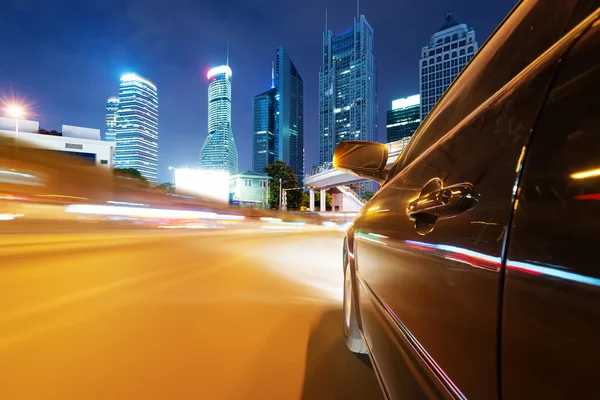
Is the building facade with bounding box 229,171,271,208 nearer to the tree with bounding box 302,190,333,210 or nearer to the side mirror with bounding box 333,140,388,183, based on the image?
the tree with bounding box 302,190,333,210

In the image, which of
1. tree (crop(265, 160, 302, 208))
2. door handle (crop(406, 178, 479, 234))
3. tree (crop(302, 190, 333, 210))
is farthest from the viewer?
tree (crop(302, 190, 333, 210))

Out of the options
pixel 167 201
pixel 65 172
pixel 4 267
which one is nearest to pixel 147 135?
pixel 167 201

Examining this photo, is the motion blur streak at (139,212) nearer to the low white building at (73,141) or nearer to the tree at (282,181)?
the tree at (282,181)

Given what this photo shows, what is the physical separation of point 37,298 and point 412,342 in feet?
16.1

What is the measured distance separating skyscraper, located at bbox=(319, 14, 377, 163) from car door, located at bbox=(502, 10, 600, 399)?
113 metres

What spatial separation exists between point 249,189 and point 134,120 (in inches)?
2946

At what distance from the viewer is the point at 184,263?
→ 7672mm

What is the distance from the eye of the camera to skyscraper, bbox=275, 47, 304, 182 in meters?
148

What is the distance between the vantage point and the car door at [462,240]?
655mm

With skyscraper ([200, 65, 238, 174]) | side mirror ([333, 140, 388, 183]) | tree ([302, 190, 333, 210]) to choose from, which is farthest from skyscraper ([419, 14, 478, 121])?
skyscraper ([200, 65, 238, 174])

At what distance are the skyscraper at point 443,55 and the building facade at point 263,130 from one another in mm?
126680

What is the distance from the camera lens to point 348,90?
119062mm

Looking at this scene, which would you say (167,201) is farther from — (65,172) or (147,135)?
(147,135)

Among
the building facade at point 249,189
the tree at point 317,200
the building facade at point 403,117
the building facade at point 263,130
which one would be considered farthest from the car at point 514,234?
the building facade at point 263,130
